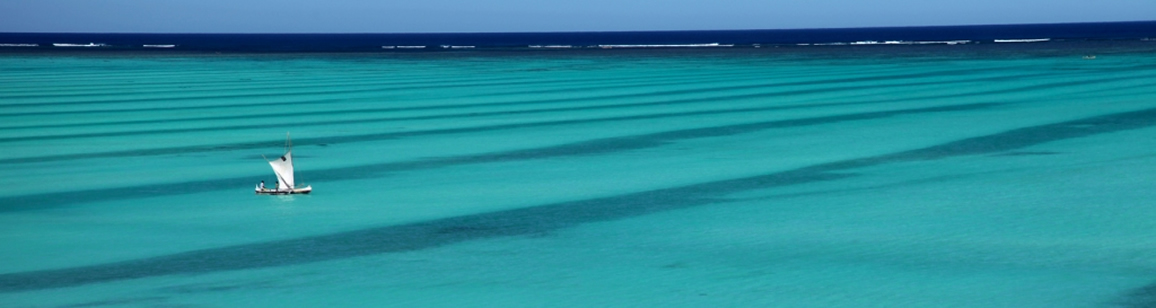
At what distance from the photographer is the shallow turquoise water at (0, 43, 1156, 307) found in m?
5.49

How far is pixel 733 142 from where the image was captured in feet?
37.1

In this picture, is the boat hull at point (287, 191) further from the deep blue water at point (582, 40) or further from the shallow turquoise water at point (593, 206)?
the deep blue water at point (582, 40)

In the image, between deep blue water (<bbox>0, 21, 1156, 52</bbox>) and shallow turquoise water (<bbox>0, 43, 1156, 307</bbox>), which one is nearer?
shallow turquoise water (<bbox>0, 43, 1156, 307</bbox>)

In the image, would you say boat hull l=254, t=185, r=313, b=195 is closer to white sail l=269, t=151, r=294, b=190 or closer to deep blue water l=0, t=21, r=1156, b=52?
white sail l=269, t=151, r=294, b=190

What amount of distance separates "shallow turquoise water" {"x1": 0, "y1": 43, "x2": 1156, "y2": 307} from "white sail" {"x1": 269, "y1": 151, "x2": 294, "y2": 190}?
8.7 inches

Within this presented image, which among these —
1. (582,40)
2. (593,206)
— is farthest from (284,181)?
(582,40)

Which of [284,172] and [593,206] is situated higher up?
[284,172]

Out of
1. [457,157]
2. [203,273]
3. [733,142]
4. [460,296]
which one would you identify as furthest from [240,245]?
[733,142]

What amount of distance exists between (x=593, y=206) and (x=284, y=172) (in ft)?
6.23

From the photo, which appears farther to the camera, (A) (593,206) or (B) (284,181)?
(B) (284,181)

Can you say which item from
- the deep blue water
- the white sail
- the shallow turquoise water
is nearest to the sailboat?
the white sail

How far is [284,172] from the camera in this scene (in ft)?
27.1

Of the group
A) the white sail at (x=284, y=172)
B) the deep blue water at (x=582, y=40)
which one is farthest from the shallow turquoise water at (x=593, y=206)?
the deep blue water at (x=582, y=40)

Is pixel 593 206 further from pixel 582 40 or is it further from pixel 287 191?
pixel 582 40
